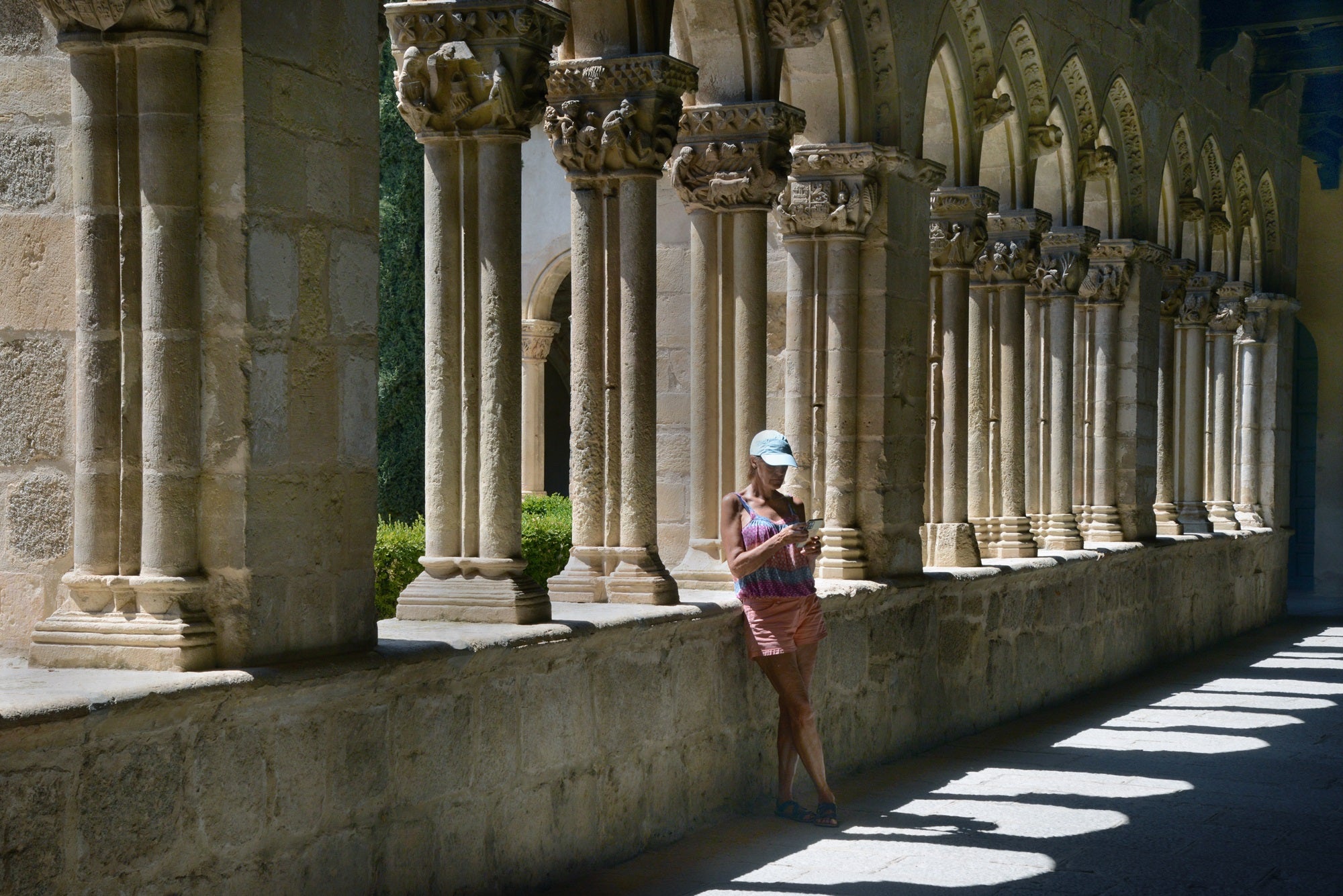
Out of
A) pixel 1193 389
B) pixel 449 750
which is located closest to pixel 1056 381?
pixel 1193 389

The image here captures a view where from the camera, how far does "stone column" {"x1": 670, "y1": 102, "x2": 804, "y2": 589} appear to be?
6.26 metres

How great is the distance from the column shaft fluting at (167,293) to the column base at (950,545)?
4883mm

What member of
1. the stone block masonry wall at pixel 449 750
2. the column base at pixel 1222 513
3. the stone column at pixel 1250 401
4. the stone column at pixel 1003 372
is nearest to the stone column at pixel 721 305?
the stone block masonry wall at pixel 449 750

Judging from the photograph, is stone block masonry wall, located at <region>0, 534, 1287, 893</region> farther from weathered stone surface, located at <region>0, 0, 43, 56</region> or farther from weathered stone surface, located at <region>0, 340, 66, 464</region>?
weathered stone surface, located at <region>0, 0, 43, 56</region>

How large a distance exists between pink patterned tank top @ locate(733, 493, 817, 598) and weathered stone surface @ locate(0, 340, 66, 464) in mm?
2172

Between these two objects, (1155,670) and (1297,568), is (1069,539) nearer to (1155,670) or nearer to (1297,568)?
(1155,670)

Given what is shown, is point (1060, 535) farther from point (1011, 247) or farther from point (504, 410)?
point (504, 410)

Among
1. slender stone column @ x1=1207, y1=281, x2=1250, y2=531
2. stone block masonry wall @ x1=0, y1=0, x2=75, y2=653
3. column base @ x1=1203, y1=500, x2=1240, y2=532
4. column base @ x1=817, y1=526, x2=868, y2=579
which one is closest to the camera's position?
stone block masonry wall @ x1=0, y1=0, x2=75, y2=653

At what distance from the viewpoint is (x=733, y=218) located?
20.8ft

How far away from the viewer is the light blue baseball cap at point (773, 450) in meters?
5.29

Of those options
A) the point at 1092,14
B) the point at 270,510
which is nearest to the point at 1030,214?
the point at 1092,14

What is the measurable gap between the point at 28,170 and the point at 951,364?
5211mm

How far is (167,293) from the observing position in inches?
144

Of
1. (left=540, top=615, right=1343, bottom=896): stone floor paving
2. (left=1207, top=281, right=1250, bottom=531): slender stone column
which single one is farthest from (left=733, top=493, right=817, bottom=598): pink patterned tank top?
(left=1207, top=281, right=1250, bottom=531): slender stone column
